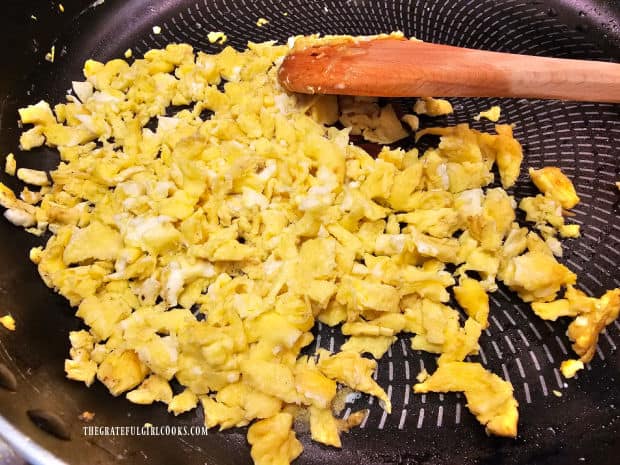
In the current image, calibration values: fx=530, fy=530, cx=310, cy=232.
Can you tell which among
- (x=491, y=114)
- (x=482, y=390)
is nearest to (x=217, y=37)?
(x=491, y=114)

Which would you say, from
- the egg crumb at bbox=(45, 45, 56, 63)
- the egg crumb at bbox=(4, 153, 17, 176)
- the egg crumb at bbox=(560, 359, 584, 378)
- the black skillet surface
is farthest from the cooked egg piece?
the egg crumb at bbox=(45, 45, 56, 63)

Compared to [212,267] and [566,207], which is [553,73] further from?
[212,267]

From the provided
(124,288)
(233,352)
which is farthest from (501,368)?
(124,288)

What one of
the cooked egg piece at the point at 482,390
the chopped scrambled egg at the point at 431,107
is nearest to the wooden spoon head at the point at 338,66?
the chopped scrambled egg at the point at 431,107

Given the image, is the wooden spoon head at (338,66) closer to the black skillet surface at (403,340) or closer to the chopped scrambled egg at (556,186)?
the black skillet surface at (403,340)

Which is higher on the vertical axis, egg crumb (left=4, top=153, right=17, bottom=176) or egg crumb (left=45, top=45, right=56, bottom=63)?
egg crumb (left=45, top=45, right=56, bottom=63)

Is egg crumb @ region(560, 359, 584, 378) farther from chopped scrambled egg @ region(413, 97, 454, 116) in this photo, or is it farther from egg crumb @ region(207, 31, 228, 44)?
egg crumb @ region(207, 31, 228, 44)
